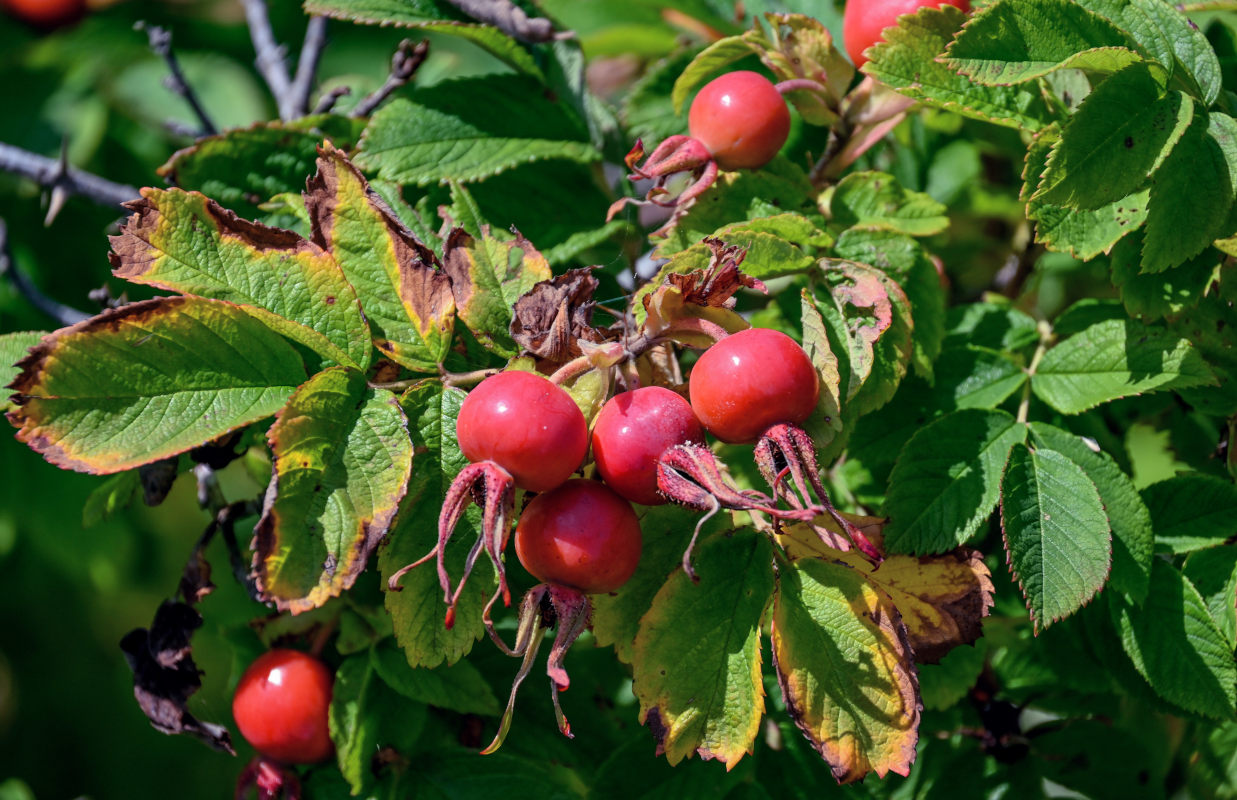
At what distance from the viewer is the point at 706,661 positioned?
3.76 feet

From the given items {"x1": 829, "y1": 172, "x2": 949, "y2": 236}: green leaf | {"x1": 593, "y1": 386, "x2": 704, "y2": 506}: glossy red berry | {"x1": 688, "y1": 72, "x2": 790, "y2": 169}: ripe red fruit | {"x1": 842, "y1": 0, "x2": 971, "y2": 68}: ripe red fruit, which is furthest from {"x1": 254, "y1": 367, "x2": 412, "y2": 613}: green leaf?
{"x1": 842, "y1": 0, "x2": 971, "y2": 68}: ripe red fruit

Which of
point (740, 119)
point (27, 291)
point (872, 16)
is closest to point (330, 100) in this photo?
point (27, 291)

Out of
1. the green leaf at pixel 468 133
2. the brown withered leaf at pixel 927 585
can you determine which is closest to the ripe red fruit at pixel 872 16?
the green leaf at pixel 468 133

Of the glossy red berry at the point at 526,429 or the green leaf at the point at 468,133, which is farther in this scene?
the green leaf at the point at 468,133

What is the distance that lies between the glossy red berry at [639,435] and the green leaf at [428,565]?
0.65 feet

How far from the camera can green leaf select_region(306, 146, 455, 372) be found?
4.04 feet

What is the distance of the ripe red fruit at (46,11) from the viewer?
313 cm

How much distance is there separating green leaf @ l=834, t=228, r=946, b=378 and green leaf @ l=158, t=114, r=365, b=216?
0.88 metres

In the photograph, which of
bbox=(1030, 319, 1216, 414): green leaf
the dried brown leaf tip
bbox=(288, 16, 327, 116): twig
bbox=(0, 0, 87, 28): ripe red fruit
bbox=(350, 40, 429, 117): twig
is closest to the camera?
the dried brown leaf tip

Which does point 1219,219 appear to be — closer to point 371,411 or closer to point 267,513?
point 371,411

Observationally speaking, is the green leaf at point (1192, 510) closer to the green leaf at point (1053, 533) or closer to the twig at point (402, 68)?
the green leaf at point (1053, 533)

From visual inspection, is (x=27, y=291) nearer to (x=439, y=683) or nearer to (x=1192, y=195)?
(x=439, y=683)

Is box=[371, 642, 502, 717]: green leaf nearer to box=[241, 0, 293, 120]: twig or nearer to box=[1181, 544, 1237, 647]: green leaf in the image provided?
box=[1181, 544, 1237, 647]: green leaf

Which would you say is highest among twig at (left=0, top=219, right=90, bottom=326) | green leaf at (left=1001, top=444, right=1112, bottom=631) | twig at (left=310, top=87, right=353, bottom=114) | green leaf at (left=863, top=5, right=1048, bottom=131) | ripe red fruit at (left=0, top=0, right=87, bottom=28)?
green leaf at (left=863, top=5, right=1048, bottom=131)
